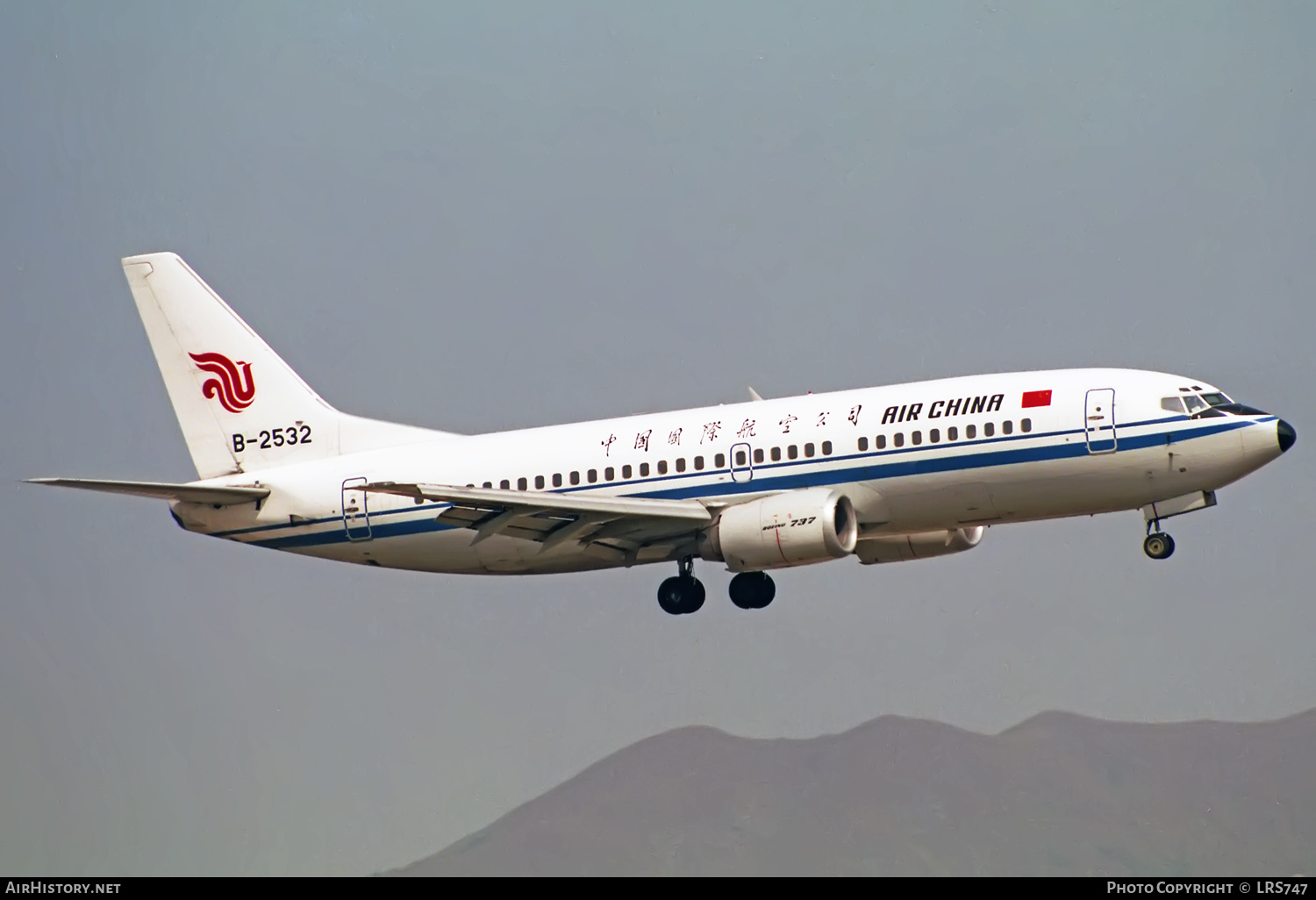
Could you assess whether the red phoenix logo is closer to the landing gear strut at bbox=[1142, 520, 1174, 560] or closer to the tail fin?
the tail fin

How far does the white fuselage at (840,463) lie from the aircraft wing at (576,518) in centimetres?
53

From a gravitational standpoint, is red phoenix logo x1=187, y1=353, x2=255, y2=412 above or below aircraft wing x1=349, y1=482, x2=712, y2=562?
above

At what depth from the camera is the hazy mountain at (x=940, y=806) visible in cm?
8844

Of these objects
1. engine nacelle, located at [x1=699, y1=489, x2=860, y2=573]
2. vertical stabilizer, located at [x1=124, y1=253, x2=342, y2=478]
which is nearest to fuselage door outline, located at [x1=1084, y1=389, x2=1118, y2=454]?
engine nacelle, located at [x1=699, y1=489, x2=860, y2=573]

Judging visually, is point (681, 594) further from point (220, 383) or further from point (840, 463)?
point (220, 383)

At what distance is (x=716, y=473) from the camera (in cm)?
4250

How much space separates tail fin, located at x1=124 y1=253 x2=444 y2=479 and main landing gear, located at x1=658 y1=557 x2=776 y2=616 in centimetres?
927

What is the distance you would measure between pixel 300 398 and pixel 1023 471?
20.6 meters

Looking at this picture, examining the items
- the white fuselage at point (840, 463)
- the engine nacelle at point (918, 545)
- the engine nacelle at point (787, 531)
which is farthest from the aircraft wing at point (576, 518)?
the engine nacelle at point (918, 545)

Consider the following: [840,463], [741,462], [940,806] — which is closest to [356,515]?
[741,462]

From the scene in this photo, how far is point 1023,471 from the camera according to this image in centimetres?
3988

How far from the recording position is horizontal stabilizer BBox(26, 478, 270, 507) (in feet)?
140

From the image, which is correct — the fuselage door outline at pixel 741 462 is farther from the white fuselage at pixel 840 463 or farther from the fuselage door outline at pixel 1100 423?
the fuselage door outline at pixel 1100 423

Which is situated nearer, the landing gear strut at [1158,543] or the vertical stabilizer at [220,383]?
the landing gear strut at [1158,543]
